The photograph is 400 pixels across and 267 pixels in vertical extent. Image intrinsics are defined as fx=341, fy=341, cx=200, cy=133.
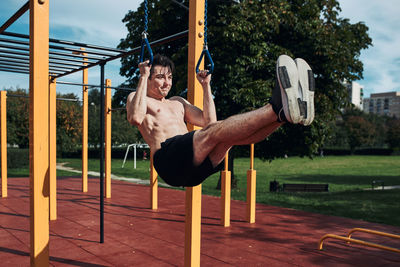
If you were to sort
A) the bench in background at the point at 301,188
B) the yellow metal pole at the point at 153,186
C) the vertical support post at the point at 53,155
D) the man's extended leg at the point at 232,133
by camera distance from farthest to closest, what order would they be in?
1. the bench in background at the point at 301,188
2. the yellow metal pole at the point at 153,186
3. the vertical support post at the point at 53,155
4. the man's extended leg at the point at 232,133

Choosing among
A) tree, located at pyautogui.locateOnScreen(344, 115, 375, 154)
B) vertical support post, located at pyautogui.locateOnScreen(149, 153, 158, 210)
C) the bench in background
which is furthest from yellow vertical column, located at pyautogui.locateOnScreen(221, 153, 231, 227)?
tree, located at pyautogui.locateOnScreen(344, 115, 375, 154)

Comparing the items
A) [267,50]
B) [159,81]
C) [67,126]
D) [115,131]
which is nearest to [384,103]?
[115,131]

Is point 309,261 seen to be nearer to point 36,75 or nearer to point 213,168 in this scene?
point 213,168

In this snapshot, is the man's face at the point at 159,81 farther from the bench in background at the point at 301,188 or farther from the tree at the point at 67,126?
the tree at the point at 67,126

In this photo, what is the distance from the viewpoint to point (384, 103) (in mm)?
142625

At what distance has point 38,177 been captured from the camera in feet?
11.1

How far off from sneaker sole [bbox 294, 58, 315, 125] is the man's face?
4.80ft

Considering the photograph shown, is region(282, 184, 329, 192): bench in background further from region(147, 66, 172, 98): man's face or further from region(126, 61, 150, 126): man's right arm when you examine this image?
region(126, 61, 150, 126): man's right arm

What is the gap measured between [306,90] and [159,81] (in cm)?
162

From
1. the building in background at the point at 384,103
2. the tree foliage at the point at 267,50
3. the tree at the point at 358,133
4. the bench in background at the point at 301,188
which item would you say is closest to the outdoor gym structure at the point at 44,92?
the tree foliage at the point at 267,50

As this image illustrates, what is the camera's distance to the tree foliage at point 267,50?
35.1 feet

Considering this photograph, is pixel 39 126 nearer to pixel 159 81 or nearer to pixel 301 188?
pixel 159 81

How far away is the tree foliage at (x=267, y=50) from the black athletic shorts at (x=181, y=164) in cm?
761

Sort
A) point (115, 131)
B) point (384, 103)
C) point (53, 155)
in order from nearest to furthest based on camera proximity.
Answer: point (53, 155), point (115, 131), point (384, 103)
